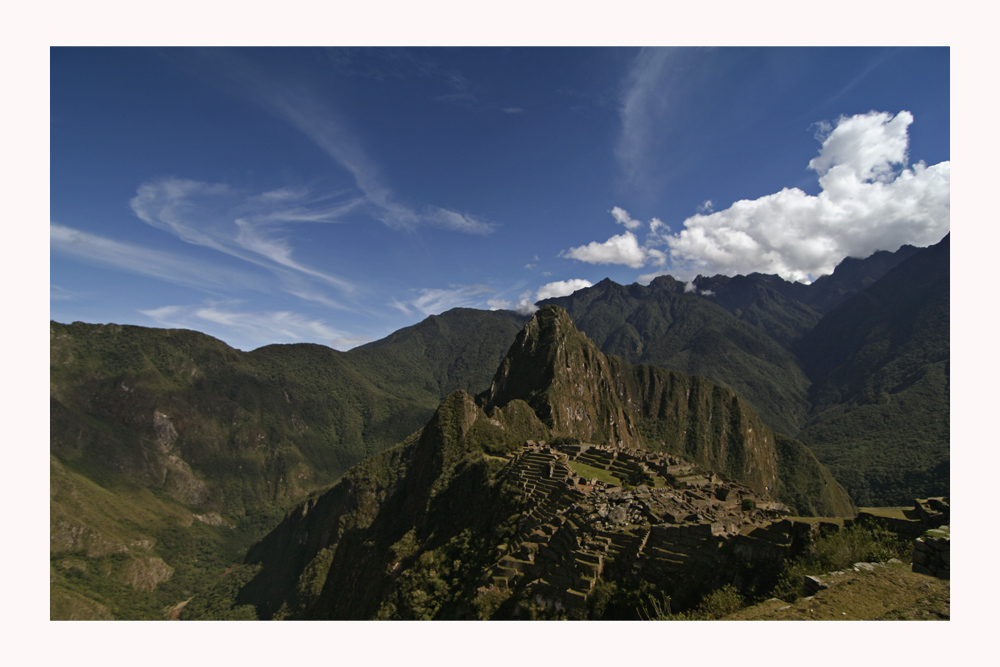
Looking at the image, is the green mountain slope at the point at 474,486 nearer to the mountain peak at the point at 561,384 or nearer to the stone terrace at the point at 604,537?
the mountain peak at the point at 561,384

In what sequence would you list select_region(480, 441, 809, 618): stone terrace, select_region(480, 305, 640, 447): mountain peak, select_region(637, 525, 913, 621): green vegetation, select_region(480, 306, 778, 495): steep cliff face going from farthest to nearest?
select_region(480, 306, 778, 495): steep cliff face → select_region(480, 305, 640, 447): mountain peak → select_region(480, 441, 809, 618): stone terrace → select_region(637, 525, 913, 621): green vegetation

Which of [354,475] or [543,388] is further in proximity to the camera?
[543,388]

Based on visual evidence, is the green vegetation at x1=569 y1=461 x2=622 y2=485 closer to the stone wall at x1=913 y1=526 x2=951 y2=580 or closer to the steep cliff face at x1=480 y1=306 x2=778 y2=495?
the stone wall at x1=913 y1=526 x2=951 y2=580

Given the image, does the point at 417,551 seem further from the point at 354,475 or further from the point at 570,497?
the point at 354,475

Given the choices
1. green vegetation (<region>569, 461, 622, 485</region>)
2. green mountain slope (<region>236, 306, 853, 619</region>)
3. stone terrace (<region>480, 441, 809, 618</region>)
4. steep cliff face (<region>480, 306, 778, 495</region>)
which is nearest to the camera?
stone terrace (<region>480, 441, 809, 618</region>)

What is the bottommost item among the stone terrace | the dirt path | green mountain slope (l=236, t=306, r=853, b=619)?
the dirt path

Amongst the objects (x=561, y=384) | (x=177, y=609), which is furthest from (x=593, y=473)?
(x=177, y=609)

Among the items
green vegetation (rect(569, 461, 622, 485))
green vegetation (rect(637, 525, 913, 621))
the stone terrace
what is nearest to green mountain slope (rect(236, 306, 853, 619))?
the stone terrace

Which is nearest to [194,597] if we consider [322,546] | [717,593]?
[322,546]

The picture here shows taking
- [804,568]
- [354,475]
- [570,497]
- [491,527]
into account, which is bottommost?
[354,475]
